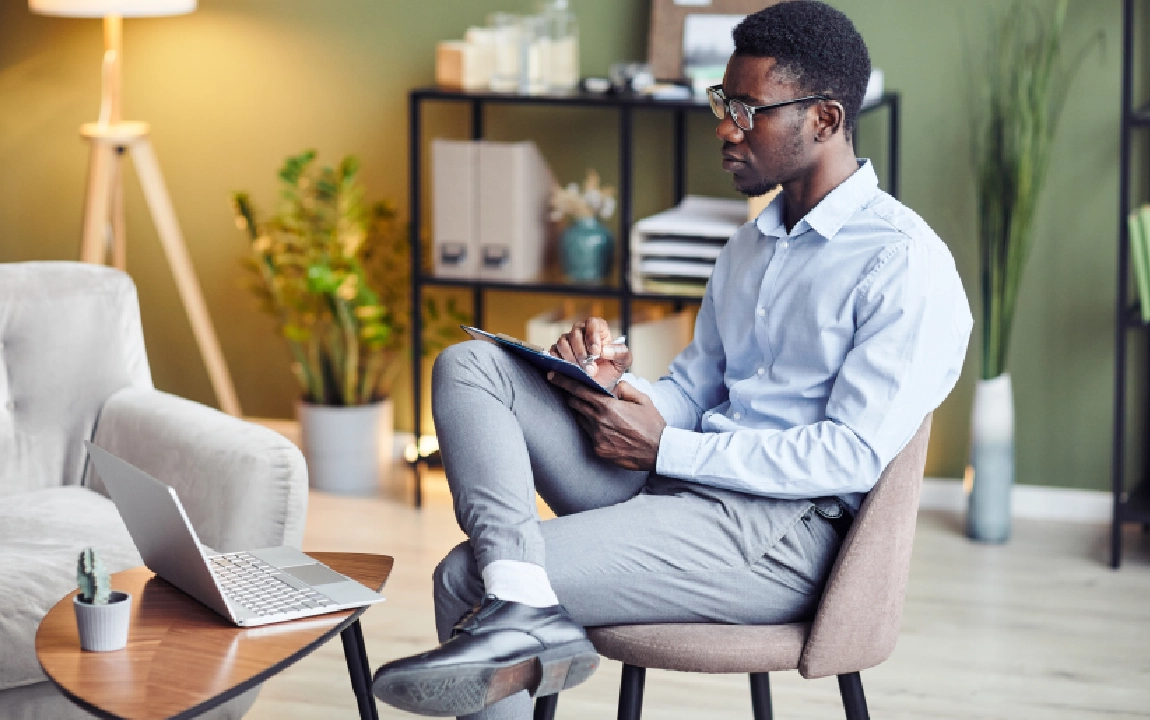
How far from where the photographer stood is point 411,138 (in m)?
3.52

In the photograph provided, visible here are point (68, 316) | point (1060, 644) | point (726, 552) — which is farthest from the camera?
point (1060, 644)

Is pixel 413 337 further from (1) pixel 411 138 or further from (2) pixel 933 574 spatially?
(2) pixel 933 574

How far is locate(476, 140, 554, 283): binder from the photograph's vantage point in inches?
136

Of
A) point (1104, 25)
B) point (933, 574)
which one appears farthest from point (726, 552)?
point (1104, 25)

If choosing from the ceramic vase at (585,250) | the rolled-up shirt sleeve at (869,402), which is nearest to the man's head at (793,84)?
the rolled-up shirt sleeve at (869,402)

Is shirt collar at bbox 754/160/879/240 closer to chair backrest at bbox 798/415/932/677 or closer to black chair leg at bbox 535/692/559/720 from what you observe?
chair backrest at bbox 798/415/932/677

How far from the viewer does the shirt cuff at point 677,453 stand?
1.81 metres

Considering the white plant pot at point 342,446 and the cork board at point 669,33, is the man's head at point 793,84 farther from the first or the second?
the white plant pot at point 342,446

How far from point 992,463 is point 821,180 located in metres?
1.66

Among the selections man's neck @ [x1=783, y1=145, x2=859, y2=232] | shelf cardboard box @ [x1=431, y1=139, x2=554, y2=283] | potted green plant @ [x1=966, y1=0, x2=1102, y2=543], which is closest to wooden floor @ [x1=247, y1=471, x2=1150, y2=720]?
potted green plant @ [x1=966, y1=0, x2=1102, y2=543]

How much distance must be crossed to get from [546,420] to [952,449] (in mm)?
2027

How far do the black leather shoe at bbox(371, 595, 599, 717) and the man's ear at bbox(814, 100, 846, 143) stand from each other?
735mm

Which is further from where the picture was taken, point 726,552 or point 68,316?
point 68,316

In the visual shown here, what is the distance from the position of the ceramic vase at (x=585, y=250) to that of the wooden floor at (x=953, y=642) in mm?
709
